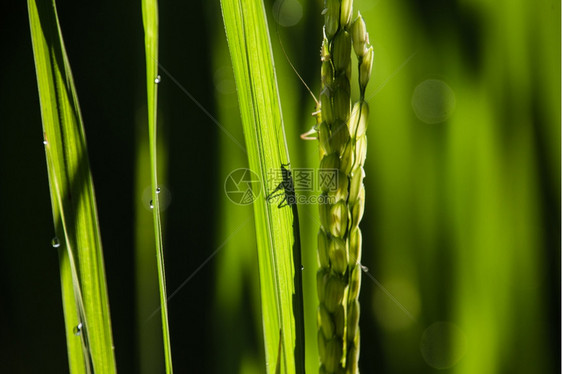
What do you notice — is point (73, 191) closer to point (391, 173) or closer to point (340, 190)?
point (340, 190)

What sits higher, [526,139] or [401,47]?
[401,47]

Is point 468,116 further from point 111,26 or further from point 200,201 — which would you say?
point 111,26

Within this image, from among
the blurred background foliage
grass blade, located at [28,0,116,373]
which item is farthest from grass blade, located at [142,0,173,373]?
the blurred background foliage

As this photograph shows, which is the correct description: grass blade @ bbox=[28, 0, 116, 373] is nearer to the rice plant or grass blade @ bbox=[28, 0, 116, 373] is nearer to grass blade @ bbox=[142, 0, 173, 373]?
grass blade @ bbox=[142, 0, 173, 373]

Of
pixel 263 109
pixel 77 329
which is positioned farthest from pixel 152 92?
pixel 77 329

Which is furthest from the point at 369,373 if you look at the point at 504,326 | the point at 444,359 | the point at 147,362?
Answer: the point at 147,362

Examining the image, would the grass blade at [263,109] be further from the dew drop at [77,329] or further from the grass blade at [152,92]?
the dew drop at [77,329]

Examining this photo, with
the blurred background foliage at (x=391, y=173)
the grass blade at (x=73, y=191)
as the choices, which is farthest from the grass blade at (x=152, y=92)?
the blurred background foliage at (x=391, y=173)
